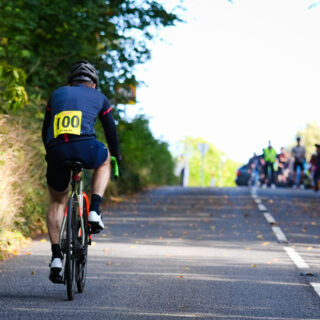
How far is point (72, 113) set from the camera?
23.5 feet

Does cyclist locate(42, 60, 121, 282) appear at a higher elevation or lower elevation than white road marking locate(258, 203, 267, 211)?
higher

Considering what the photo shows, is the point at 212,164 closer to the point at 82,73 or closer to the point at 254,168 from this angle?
the point at 254,168

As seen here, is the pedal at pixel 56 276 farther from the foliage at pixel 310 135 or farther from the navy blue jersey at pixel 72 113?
the foliage at pixel 310 135

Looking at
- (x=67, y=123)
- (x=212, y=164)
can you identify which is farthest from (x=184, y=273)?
(x=212, y=164)

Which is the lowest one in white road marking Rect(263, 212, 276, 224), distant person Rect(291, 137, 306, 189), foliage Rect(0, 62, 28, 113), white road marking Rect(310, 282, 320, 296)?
white road marking Rect(310, 282, 320, 296)

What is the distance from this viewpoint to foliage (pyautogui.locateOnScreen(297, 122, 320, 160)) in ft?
423

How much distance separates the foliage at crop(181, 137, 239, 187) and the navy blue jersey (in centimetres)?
13192

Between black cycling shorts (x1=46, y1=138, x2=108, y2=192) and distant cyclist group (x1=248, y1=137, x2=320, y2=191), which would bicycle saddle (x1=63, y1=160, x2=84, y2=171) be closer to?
black cycling shorts (x1=46, y1=138, x2=108, y2=192)

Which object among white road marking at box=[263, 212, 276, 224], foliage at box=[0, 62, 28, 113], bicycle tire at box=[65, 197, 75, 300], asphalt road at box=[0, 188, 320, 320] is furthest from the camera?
white road marking at box=[263, 212, 276, 224]

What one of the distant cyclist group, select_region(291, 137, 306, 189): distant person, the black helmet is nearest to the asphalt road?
the black helmet

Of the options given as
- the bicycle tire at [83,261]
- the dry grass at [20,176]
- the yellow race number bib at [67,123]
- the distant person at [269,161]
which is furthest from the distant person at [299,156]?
the yellow race number bib at [67,123]

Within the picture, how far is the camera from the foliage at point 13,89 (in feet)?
40.5

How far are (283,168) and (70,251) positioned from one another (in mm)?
34050

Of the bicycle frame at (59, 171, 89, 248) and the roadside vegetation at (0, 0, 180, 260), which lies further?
the roadside vegetation at (0, 0, 180, 260)
